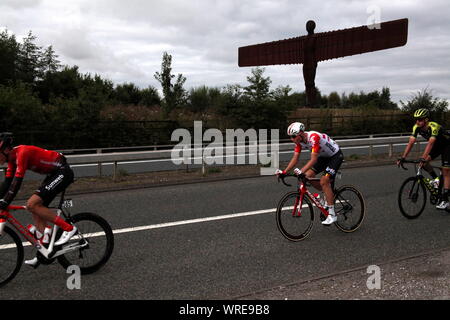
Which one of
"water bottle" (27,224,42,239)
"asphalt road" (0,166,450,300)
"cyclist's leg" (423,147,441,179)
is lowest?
"asphalt road" (0,166,450,300)

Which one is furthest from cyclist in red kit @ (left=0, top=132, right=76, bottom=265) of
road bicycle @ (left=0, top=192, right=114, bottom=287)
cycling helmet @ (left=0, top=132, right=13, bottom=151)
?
road bicycle @ (left=0, top=192, right=114, bottom=287)

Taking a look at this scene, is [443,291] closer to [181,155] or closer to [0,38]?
[181,155]

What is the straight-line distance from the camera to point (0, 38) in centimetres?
4553

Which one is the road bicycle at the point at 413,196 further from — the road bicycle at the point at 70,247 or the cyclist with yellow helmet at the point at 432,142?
the road bicycle at the point at 70,247

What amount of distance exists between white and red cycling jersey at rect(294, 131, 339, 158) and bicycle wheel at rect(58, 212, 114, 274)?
3.22 meters

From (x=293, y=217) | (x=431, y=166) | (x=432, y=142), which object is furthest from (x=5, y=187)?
(x=431, y=166)

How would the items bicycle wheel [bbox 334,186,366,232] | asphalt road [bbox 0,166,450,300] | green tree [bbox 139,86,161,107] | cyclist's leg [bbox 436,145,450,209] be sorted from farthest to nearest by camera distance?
green tree [bbox 139,86,161,107] → cyclist's leg [bbox 436,145,450,209] → bicycle wheel [bbox 334,186,366,232] → asphalt road [bbox 0,166,450,300]

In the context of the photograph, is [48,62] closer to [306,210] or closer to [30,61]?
[30,61]

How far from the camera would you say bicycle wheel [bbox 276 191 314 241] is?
633cm

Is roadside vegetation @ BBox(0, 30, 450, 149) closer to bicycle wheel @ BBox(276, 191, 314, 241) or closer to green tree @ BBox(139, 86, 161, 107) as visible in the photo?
bicycle wheel @ BBox(276, 191, 314, 241)

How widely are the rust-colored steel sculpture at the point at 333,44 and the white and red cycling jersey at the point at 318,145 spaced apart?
1699 cm

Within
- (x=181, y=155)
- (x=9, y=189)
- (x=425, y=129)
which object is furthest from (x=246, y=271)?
(x=181, y=155)

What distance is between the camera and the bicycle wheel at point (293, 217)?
633 centimetres
